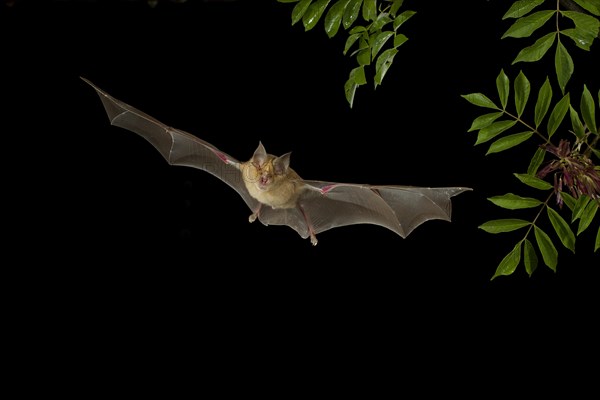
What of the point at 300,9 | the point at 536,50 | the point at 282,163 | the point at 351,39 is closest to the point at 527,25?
the point at 536,50

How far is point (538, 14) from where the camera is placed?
2713mm

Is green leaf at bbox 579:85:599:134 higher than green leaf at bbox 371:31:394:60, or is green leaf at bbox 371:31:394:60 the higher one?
green leaf at bbox 371:31:394:60

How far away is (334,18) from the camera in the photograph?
2982 mm

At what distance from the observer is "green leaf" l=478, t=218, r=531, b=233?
9.92ft

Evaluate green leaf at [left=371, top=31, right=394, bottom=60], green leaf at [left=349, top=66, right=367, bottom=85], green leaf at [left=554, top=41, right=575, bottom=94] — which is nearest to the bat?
green leaf at [left=349, top=66, right=367, bottom=85]

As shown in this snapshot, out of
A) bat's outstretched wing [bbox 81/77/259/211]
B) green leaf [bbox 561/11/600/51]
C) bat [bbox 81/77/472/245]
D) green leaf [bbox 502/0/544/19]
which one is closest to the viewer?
green leaf [bbox 561/11/600/51]

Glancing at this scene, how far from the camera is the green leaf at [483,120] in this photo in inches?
116

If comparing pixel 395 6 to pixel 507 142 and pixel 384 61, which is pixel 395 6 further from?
pixel 507 142

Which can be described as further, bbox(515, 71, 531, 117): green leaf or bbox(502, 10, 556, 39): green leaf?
bbox(515, 71, 531, 117): green leaf

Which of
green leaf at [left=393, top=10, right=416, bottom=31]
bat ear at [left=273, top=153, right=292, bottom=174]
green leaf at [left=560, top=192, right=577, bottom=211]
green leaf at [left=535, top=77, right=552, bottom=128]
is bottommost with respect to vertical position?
green leaf at [left=560, top=192, right=577, bottom=211]

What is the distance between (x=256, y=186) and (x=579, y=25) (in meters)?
1.21

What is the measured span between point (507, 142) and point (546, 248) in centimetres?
41

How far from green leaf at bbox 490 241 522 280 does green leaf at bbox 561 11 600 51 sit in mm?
758

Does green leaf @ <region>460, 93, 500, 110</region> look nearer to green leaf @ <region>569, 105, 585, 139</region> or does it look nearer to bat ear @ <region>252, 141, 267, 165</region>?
green leaf @ <region>569, 105, 585, 139</region>
